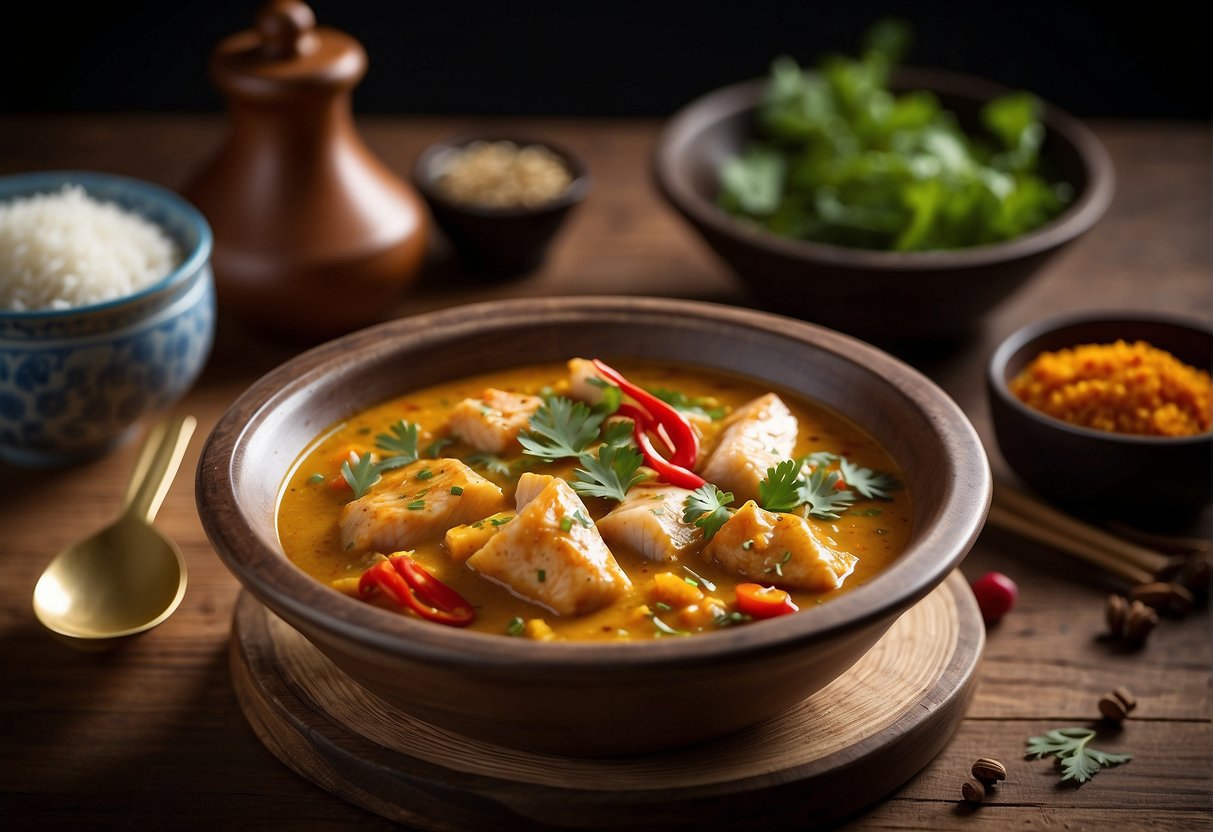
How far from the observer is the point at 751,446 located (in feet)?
9.89

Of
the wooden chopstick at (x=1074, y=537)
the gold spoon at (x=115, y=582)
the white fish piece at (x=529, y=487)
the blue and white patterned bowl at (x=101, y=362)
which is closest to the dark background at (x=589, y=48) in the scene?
the blue and white patterned bowl at (x=101, y=362)

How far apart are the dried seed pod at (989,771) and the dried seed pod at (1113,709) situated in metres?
0.36

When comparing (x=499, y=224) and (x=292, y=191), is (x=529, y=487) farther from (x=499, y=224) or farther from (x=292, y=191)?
(x=499, y=224)

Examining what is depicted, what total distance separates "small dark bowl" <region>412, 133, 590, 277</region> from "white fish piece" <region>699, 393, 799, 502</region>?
190cm

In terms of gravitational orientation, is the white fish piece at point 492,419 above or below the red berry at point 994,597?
above

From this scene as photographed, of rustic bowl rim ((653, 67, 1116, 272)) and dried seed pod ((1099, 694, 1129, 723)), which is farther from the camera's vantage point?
rustic bowl rim ((653, 67, 1116, 272))

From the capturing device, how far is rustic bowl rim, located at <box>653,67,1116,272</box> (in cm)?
429

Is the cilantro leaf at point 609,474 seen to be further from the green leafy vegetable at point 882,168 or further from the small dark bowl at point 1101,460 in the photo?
the green leafy vegetable at point 882,168

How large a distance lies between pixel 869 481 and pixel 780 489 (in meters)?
0.27

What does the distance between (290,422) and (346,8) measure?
457cm

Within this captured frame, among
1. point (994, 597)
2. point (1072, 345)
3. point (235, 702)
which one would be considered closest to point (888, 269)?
point (1072, 345)

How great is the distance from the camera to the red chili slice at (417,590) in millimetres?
2588

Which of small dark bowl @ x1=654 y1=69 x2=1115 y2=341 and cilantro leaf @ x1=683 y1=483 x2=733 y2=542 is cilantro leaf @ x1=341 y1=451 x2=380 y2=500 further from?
small dark bowl @ x1=654 y1=69 x2=1115 y2=341

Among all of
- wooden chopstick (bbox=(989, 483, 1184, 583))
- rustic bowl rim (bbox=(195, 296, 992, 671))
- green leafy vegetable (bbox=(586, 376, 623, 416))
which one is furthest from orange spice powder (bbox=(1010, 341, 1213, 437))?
green leafy vegetable (bbox=(586, 376, 623, 416))
